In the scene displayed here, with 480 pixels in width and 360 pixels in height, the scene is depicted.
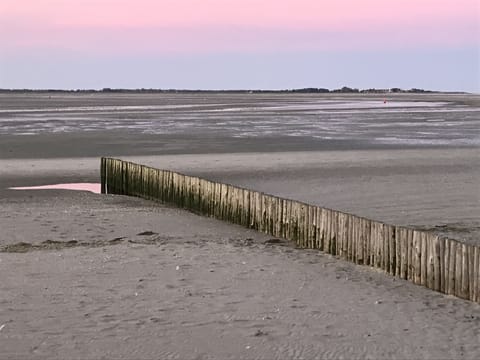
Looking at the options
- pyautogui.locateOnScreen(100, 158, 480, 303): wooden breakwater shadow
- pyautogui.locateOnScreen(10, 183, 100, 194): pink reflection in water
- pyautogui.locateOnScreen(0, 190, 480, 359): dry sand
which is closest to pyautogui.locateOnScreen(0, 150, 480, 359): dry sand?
pyautogui.locateOnScreen(0, 190, 480, 359): dry sand

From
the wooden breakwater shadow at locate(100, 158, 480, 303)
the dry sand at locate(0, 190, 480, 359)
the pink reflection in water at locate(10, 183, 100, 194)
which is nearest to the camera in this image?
the dry sand at locate(0, 190, 480, 359)

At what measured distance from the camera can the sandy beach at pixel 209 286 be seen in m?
6.88

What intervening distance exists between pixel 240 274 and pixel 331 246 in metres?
1.81

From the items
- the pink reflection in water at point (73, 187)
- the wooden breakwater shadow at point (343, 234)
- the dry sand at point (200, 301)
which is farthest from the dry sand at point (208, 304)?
the pink reflection in water at point (73, 187)

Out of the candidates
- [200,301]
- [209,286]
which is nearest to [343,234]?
[209,286]

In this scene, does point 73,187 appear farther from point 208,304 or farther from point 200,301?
point 208,304

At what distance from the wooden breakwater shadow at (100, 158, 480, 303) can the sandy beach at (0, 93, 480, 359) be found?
239mm

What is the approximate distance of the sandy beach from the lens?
271 inches

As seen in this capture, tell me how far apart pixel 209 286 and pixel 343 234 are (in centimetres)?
246

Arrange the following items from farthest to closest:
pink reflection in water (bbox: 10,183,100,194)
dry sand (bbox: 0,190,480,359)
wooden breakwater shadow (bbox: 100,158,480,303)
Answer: pink reflection in water (bbox: 10,183,100,194) → wooden breakwater shadow (bbox: 100,158,480,303) → dry sand (bbox: 0,190,480,359)

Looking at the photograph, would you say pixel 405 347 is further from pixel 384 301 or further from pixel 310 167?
pixel 310 167

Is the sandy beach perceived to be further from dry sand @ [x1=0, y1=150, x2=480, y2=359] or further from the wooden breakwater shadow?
the wooden breakwater shadow

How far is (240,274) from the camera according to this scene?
378 inches

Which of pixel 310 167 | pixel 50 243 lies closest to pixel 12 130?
pixel 310 167
